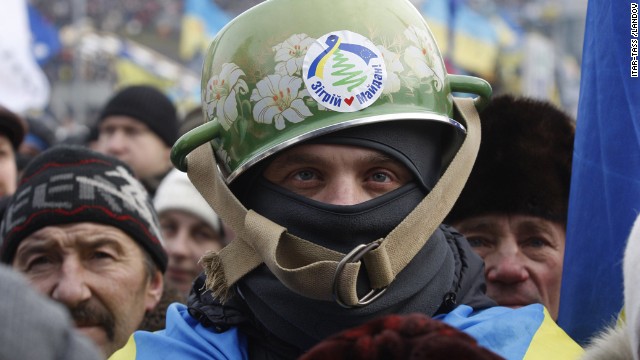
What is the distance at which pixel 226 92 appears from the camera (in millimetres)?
2873

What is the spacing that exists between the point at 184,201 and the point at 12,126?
3.41 feet

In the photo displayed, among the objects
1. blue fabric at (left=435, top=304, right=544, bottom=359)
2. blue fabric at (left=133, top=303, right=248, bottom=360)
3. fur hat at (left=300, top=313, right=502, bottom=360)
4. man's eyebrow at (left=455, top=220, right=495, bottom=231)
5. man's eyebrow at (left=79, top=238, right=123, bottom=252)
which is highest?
fur hat at (left=300, top=313, right=502, bottom=360)

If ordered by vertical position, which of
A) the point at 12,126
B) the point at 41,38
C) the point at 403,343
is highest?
the point at 403,343

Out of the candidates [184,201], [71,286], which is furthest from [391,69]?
[184,201]

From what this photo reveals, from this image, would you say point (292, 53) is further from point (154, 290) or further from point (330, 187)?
point (154, 290)

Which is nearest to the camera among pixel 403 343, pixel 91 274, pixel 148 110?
pixel 403 343

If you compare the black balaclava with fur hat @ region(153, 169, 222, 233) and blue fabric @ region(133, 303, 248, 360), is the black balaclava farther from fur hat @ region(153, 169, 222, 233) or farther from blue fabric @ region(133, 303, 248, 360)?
fur hat @ region(153, 169, 222, 233)

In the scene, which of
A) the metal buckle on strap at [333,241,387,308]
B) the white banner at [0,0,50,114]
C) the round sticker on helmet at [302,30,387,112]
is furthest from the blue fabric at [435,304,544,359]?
the white banner at [0,0,50,114]

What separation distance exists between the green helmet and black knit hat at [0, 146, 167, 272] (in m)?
1.19

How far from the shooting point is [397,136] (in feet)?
9.12

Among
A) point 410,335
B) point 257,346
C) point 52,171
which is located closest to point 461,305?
point 257,346

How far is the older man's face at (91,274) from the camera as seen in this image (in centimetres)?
387

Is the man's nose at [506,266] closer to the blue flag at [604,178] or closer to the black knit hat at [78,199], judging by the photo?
the blue flag at [604,178]

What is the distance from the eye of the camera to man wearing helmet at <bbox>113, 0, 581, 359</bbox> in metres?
2.67
